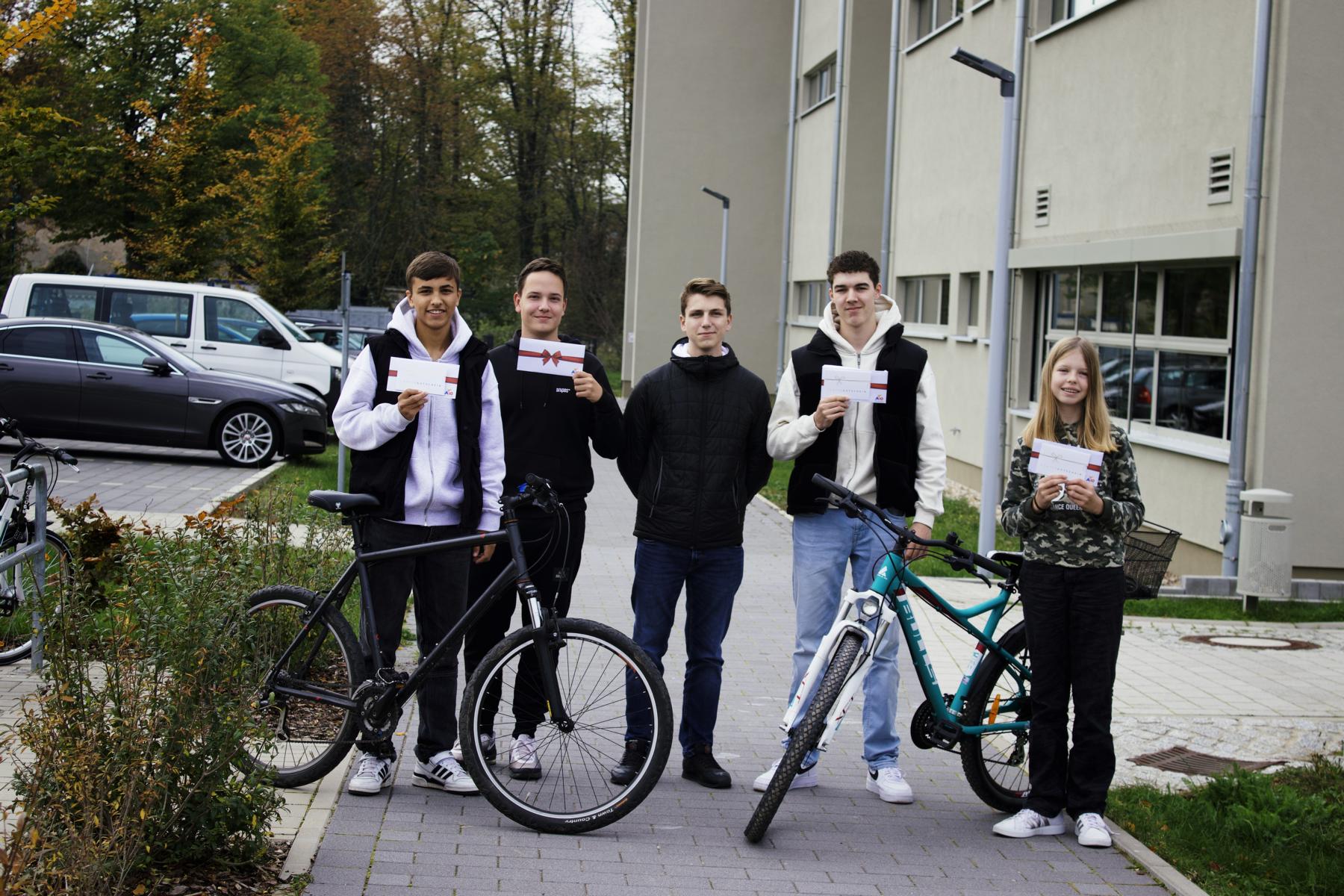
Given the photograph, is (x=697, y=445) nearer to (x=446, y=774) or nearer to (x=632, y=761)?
(x=632, y=761)

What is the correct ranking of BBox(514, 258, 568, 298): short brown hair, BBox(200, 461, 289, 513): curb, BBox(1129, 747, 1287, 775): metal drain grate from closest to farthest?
BBox(514, 258, 568, 298): short brown hair → BBox(1129, 747, 1287, 775): metal drain grate → BBox(200, 461, 289, 513): curb

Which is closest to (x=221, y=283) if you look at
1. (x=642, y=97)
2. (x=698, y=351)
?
(x=642, y=97)

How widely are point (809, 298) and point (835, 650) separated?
94.4 feet

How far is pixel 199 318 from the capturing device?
2206 cm

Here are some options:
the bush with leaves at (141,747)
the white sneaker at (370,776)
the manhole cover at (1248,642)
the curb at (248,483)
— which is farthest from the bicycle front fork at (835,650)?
the curb at (248,483)

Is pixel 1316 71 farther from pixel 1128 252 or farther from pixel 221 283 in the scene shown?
pixel 221 283

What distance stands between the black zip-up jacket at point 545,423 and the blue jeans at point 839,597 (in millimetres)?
863

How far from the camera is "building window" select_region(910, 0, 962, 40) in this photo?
2181 cm

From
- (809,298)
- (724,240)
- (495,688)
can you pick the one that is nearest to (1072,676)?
(495,688)

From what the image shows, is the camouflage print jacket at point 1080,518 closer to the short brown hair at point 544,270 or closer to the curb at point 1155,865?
the curb at point 1155,865

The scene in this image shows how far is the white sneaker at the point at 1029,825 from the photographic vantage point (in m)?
5.59

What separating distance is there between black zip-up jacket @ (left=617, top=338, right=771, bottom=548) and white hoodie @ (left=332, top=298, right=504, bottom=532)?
0.56 m

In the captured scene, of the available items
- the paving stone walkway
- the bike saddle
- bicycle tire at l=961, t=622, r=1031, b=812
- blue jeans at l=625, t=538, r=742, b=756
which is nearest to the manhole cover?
the paving stone walkway

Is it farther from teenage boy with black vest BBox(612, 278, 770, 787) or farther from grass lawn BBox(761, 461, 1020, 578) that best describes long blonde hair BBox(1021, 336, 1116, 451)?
grass lawn BBox(761, 461, 1020, 578)
